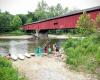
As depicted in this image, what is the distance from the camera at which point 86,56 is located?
17688 millimetres

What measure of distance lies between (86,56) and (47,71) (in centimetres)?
398

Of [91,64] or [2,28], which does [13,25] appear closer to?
[2,28]

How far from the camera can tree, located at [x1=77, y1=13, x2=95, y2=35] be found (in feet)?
80.2

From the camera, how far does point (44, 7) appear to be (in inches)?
4279

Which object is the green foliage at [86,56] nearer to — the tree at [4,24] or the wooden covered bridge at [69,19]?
the wooden covered bridge at [69,19]

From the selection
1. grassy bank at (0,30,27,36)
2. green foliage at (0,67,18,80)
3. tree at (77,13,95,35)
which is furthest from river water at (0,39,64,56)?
grassy bank at (0,30,27,36)

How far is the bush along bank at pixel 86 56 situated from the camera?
51.4ft

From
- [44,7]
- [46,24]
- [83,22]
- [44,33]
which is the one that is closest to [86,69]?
[83,22]

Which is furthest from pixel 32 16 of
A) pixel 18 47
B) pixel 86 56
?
pixel 86 56

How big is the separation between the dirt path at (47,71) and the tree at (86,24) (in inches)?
295

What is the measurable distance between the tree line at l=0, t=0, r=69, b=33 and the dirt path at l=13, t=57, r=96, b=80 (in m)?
Answer: 54.0

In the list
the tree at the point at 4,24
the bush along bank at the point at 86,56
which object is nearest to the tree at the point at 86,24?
the bush along bank at the point at 86,56

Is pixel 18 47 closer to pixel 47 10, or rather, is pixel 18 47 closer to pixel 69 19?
pixel 69 19

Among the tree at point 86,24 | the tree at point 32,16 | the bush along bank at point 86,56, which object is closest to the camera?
the bush along bank at point 86,56
